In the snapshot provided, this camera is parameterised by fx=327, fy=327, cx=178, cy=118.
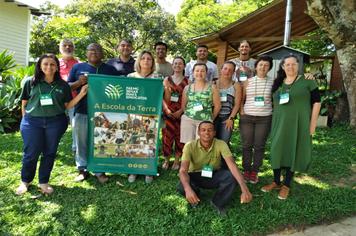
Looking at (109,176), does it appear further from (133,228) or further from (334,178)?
(334,178)

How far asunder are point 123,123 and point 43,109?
1.00 m

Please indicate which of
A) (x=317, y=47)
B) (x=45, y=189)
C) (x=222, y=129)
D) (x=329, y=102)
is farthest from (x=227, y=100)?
(x=317, y=47)

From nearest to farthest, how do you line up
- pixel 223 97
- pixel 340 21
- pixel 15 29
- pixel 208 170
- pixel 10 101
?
pixel 208 170 → pixel 223 97 → pixel 340 21 → pixel 10 101 → pixel 15 29

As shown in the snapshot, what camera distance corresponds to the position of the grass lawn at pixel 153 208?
327 centimetres

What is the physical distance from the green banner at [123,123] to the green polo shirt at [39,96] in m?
Answer: 0.44

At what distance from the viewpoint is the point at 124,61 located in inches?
185

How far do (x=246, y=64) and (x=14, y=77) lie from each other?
6.29 meters

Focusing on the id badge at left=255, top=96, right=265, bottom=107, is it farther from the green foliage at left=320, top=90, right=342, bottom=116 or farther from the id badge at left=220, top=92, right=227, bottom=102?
the green foliage at left=320, top=90, right=342, bottom=116

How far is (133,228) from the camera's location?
3.26 meters

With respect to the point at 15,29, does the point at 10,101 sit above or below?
below

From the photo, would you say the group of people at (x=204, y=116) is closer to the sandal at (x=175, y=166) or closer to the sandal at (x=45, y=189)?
the sandal at (x=45, y=189)

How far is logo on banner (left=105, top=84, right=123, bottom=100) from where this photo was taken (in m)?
4.15

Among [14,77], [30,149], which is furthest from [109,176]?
[14,77]

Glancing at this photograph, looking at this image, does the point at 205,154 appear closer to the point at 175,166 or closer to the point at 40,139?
the point at 175,166
